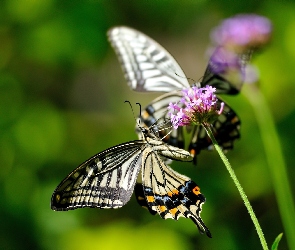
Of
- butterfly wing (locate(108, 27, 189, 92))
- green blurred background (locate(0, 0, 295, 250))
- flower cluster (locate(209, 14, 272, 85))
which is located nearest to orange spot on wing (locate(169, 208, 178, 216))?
butterfly wing (locate(108, 27, 189, 92))

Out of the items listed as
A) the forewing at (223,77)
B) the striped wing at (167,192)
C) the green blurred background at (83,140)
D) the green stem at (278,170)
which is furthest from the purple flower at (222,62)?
the green blurred background at (83,140)

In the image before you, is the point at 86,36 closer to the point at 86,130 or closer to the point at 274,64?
the point at 86,130

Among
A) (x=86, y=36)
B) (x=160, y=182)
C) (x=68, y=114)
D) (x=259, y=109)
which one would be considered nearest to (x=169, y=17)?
(x=86, y=36)

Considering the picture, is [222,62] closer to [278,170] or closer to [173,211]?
[278,170]

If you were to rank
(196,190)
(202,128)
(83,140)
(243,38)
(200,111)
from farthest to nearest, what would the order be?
(83,140) < (243,38) < (202,128) < (196,190) < (200,111)

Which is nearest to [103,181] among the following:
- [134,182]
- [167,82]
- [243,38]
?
[134,182]
